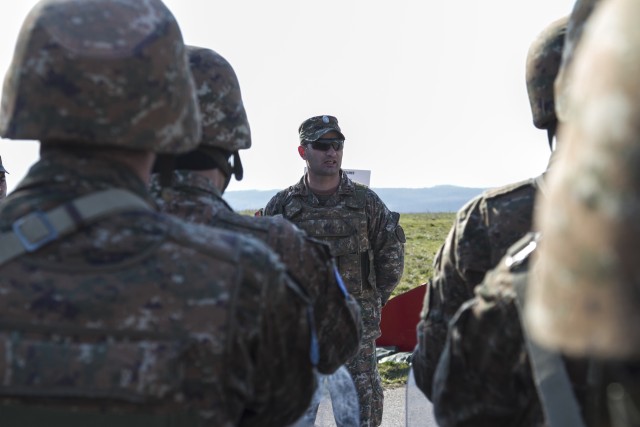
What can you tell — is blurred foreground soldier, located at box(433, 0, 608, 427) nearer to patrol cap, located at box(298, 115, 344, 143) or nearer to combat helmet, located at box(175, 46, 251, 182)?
combat helmet, located at box(175, 46, 251, 182)

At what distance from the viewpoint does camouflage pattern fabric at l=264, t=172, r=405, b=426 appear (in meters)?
6.12

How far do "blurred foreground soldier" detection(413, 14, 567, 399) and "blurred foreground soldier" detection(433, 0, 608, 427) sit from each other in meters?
0.52

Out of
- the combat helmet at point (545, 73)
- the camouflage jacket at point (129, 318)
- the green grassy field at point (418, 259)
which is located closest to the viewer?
the camouflage jacket at point (129, 318)

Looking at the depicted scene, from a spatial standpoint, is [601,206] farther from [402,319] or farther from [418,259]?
[418,259]

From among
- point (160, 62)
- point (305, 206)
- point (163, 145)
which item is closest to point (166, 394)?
point (163, 145)

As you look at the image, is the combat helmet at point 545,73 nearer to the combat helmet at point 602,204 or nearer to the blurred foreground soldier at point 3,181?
the combat helmet at point 602,204

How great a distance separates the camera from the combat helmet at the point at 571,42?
1.95 m

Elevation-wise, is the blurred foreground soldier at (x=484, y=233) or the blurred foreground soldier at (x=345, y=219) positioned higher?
the blurred foreground soldier at (x=484, y=233)

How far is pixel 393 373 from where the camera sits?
796 cm

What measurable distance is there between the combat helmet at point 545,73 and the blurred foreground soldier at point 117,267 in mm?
1220

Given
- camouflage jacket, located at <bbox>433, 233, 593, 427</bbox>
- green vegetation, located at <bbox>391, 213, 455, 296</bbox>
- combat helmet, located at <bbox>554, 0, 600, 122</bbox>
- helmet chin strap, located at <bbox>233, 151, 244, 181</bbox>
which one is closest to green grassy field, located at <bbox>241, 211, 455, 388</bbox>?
green vegetation, located at <bbox>391, 213, 455, 296</bbox>

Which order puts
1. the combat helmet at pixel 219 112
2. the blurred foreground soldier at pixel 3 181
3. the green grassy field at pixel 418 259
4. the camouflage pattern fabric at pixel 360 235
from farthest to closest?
the green grassy field at pixel 418 259 < the blurred foreground soldier at pixel 3 181 < the camouflage pattern fabric at pixel 360 235 < the combat helmet at pixel 219 112

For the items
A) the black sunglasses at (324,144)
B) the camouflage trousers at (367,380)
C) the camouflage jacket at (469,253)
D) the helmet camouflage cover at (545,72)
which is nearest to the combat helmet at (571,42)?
the camouflage jacket at (469,253)

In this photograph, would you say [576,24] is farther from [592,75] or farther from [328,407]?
[328,407]
